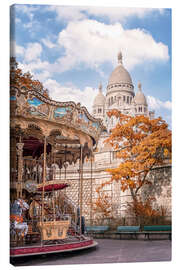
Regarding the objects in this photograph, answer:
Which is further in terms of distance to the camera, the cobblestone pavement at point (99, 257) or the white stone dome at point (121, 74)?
the white stone dome at point (121, 74)

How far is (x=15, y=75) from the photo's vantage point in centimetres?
762

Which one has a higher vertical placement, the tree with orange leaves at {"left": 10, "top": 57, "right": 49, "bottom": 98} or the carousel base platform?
the tree with orange leaves at {"left": 10, "top": 57, "right": 49, "bottom": 98}

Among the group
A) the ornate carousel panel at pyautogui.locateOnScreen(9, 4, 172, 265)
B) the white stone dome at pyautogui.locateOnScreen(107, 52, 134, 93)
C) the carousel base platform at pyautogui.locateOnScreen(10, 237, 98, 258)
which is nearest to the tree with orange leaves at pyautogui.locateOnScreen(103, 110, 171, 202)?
the ornate carousel panel at pyautogui.locateOnScreen(9, 4, 172, 265)

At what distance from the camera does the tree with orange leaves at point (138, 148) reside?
42.1ft

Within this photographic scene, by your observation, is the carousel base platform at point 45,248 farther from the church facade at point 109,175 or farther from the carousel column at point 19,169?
the church facade at point 109,175

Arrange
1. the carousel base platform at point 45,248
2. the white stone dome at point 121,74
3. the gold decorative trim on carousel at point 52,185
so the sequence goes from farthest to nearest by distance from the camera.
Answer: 1. the white stone dome at point 121,74
2. the gold decorative trim on carousel at point 52,185
3. the carousel base platform at point 45,248

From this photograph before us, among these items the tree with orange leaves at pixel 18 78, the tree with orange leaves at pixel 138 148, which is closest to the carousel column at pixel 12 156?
the tree with orange leaves at pixel 18 78

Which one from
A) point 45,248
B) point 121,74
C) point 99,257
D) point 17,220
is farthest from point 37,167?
point 121,74

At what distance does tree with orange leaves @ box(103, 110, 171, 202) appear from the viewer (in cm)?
1283

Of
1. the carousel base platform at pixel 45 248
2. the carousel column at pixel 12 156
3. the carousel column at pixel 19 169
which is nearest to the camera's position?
the carousel base platform at pixel 45 248

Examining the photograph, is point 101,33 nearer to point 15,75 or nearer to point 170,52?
point 170,52

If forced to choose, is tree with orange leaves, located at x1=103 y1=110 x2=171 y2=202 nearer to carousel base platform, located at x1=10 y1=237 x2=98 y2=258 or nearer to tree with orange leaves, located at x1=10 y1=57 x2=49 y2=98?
carousel base platform, located at x1=10 y1=237 x2=98 y2=258

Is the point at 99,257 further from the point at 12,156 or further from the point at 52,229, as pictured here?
the point at 12,156

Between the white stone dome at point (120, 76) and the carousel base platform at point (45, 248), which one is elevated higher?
the white stone dome at point (120, 76)
